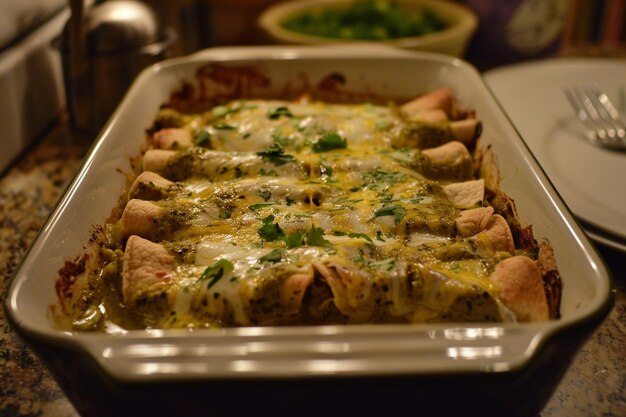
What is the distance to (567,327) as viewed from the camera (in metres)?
0.69

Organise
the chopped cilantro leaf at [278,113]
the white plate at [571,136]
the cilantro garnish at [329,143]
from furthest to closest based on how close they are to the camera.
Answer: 1. the chopped cilantro leaf at [278,113]
2. the cilantro garnish at [329,143]
3. the white plate at [571,136]

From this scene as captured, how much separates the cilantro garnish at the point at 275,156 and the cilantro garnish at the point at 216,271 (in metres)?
0.38

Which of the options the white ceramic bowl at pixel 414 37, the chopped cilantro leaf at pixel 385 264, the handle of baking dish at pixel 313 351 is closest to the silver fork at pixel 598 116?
the white ceramic bowl at pixel 414 37

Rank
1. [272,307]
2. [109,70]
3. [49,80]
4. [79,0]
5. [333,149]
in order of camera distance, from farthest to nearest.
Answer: [49,80] → [109,70] → [79,0] → [333,149] → [272,307]

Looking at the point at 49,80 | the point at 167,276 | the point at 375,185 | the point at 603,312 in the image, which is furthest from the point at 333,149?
the point at 49,80

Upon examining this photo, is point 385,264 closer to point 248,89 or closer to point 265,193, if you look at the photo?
point 265,193

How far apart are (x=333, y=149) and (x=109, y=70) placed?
0.77m

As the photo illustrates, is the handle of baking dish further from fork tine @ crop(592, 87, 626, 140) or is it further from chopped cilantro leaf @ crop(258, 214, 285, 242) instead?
fork tine @ crop(592, 87, 626, 140)

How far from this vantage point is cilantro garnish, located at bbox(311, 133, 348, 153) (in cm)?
134

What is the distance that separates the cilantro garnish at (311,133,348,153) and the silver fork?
0.76m

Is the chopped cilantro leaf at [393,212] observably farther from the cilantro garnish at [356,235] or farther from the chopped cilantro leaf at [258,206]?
the chopped cilantro leaf at [258,206]

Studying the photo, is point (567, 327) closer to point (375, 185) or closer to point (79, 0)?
point (375, 185)

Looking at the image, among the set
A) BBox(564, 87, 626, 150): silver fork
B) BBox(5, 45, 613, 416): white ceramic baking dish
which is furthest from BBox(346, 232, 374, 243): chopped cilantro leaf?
BBox(564, 87, 626, 150): silver fork

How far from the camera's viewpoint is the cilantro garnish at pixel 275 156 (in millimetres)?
1267
